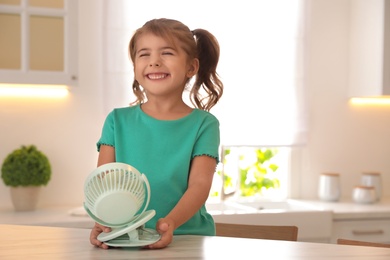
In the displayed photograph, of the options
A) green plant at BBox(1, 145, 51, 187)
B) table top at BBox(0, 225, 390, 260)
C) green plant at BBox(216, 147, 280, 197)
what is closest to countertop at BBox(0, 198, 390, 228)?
green plant at BBox(1, 145, 51, 187)

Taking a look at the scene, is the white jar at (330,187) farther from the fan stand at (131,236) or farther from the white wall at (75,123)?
the fan stand at (131,236)

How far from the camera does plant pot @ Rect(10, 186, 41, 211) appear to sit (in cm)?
298

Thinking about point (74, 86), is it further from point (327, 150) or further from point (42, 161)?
point (327, 150)

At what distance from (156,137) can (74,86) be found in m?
1.68

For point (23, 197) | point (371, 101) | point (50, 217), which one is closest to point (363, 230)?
point (371, 101)

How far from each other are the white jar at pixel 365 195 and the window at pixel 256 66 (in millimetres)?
407

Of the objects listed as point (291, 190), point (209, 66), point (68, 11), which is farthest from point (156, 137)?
point (291, 190)

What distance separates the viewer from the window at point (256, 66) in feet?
11.0

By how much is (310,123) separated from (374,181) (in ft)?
1.62

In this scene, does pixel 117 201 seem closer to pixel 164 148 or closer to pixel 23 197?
pixel 164 148

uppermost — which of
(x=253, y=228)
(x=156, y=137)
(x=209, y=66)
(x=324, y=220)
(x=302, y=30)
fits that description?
(x=302, y=30)

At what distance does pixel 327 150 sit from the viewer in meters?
3.77

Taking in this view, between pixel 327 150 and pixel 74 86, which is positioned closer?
pixel 74 86

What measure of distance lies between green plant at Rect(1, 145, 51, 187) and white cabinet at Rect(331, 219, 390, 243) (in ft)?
4.72
